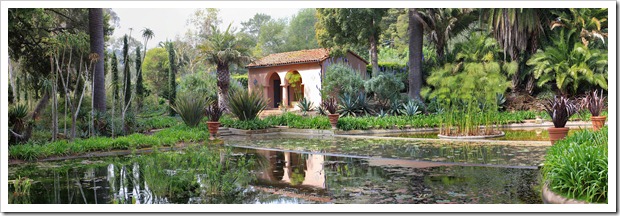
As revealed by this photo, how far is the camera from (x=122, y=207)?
19.3ft

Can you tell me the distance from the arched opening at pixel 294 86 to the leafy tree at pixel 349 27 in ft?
7.91

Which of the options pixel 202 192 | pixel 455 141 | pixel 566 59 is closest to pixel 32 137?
pixel 202 192

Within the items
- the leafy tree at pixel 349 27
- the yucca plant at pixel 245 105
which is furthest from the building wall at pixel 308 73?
the yucca plant at pixel 245 105

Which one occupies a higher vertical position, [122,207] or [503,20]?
[503,20]

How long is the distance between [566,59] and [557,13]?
79.4 inches

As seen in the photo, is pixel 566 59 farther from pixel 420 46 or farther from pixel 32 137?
pixel 32 137

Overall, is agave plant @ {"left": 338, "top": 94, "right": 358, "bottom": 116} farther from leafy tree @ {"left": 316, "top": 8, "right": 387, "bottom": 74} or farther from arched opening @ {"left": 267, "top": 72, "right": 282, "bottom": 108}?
arched opening @ {"left": 267, "top": 72, "right": 282, "bottom": 108}

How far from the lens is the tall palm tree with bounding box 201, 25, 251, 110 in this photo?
86.0 ft

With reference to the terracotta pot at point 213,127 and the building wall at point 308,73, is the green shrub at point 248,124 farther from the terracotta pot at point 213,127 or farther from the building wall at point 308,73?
the building wall at point 308,73

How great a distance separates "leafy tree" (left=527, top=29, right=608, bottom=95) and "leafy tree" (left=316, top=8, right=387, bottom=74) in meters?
7.73

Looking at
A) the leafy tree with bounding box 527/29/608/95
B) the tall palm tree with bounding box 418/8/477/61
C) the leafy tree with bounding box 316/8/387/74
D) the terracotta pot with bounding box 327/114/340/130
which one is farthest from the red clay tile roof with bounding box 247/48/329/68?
the terracotta pot with bounding box 327/114/340/130

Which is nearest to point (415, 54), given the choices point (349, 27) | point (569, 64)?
point (349, 27)

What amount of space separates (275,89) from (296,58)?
359 centimetres

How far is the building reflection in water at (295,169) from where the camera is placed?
8.37m
